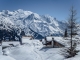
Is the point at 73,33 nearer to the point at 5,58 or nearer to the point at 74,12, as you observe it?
the point at 74,12

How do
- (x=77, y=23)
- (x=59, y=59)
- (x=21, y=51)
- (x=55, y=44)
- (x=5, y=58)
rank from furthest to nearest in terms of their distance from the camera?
(x=55, y=44) → (x=21, y=51) → (x=59, y=59) → (x=77, y=23) → (x=5, y=58)

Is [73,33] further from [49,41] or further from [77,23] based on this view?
[49,41]

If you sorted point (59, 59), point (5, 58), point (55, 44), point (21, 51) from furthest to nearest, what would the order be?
point (55, 44)
point (21, 51)
point (59, 59)
point (5, 58)

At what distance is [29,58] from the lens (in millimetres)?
41281

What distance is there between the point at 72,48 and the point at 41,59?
10.5 metres

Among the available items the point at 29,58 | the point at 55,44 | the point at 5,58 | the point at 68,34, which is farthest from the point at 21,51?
the point at 5,58

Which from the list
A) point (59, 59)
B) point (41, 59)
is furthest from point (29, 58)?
point (59, 59)

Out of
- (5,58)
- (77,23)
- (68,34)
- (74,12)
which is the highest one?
(74,12)

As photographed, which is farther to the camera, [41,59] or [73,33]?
[41,59]

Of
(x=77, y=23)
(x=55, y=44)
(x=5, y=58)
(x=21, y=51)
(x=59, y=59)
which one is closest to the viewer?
(x=5, y=58)

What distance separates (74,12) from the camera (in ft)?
102

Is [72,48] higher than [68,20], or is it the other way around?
[68,20]

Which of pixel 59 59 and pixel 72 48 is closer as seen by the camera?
pixel 72 48

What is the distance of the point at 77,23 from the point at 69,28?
5.83 feet
